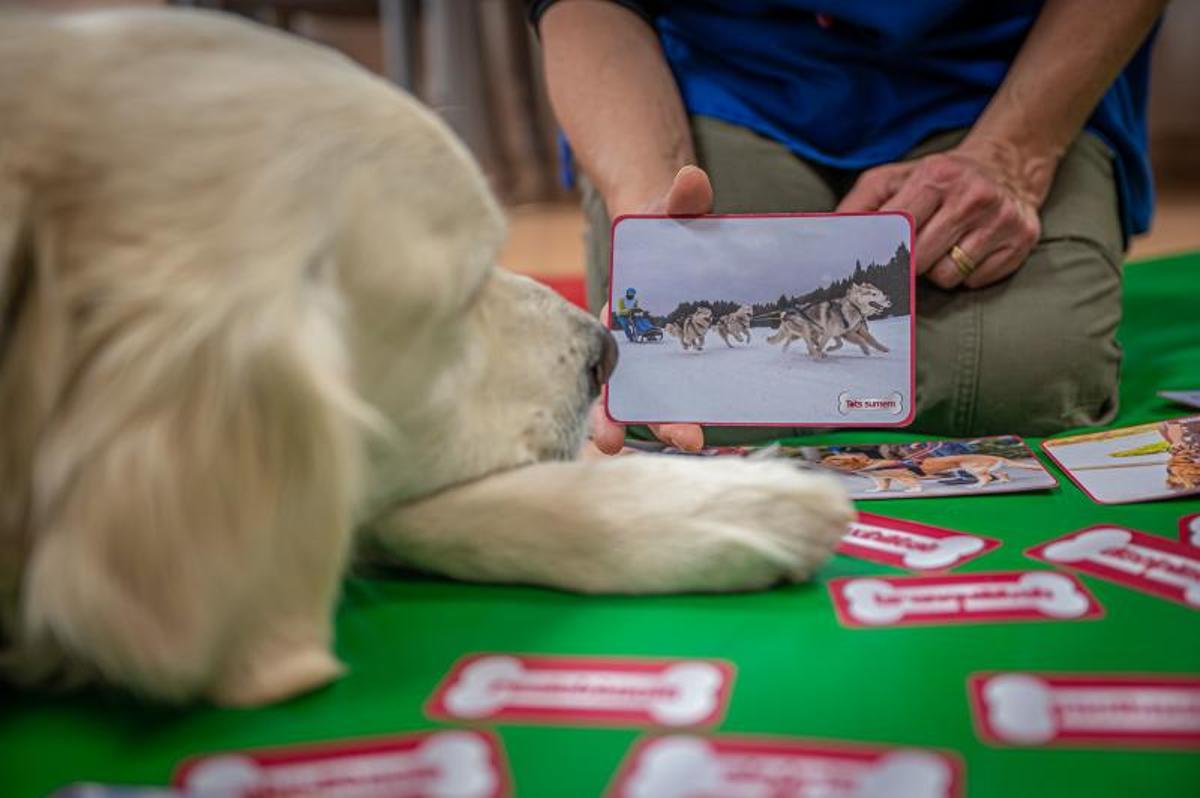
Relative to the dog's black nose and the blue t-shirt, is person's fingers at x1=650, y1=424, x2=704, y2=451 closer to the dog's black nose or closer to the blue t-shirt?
the dog's black nose

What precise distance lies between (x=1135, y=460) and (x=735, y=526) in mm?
605

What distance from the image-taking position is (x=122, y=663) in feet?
2.19

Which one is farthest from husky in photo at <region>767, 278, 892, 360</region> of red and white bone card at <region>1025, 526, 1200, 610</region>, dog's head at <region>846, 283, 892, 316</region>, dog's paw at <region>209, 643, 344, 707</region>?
dog's paw at <region>209, 643, 344, 707</region>

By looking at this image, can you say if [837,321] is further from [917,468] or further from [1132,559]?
[1132,559]

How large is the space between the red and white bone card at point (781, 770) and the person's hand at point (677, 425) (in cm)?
63

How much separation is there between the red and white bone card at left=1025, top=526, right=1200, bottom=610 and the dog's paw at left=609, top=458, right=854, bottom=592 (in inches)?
8.7

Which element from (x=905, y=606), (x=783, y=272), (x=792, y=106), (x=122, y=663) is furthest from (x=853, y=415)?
(x=122, y=663)

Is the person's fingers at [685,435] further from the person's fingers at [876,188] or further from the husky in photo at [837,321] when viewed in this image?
the person's fingers at [876,188]

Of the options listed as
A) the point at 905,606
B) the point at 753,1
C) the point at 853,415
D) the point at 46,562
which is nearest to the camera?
the point at 46,562

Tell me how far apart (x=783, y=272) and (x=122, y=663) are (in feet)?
2.93

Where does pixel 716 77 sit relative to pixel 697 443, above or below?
above

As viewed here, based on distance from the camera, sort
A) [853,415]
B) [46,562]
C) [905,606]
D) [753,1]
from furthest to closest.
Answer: [753,1]
[853,415]
[905,606]
[46,562]

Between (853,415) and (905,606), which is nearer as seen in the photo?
(905,606)

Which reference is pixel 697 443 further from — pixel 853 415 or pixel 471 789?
pixel 471 789
